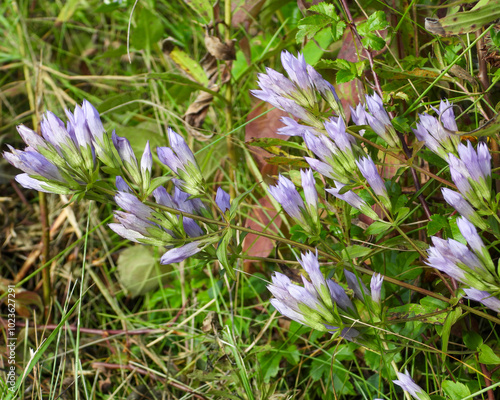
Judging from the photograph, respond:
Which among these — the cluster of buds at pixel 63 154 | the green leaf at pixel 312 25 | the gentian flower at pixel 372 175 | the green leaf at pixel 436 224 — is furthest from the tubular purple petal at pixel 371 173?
the cluster of buds at pixel 63 154

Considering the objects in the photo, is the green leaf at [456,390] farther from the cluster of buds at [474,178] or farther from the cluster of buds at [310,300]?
the cluster of buds at [474,178]

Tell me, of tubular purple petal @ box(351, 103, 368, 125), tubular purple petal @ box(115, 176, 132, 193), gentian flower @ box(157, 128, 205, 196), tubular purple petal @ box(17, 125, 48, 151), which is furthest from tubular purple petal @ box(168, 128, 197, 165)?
tubular purple petal @ box(351, 103, 368, 125)

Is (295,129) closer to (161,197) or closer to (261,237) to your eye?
(161,197)

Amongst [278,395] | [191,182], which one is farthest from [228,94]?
[278,395]

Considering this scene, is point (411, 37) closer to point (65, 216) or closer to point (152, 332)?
point (152, 332)

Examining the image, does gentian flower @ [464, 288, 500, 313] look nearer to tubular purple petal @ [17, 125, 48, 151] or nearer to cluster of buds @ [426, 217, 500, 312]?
cluster of buds @ [426, 217, 500, 312]

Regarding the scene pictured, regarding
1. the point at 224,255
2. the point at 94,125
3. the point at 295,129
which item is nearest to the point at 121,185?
the point at 94,125
